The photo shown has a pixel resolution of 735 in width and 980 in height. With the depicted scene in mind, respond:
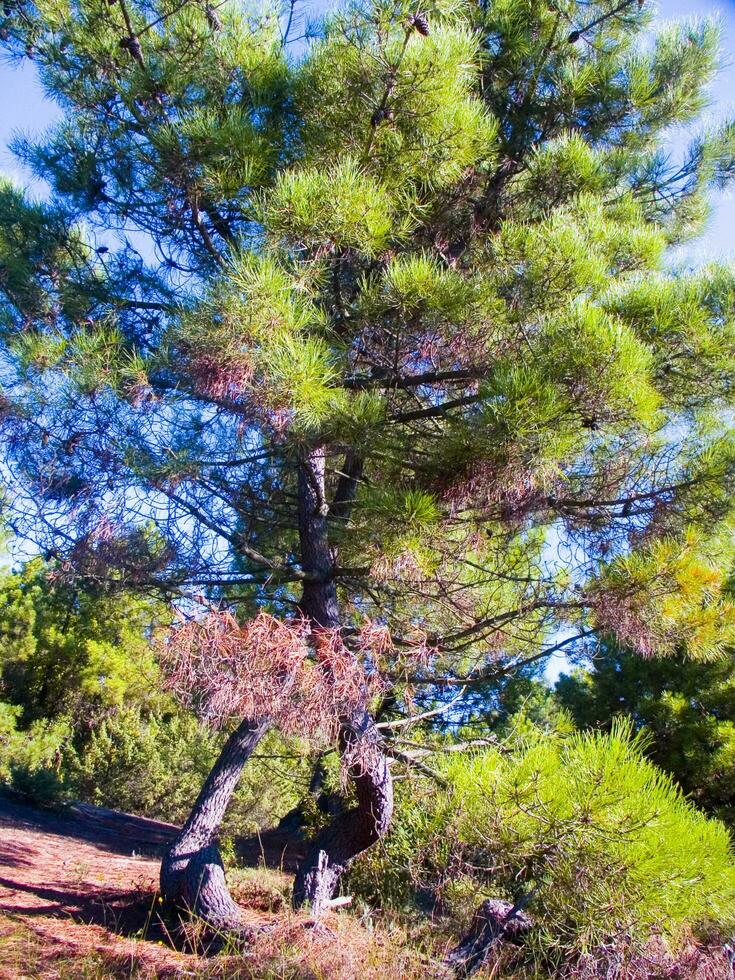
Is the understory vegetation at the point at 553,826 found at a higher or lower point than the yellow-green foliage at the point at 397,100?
lower

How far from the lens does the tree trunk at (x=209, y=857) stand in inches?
172

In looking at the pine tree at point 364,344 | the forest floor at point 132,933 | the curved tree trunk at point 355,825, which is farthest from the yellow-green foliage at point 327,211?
the forest floor at point 132,933

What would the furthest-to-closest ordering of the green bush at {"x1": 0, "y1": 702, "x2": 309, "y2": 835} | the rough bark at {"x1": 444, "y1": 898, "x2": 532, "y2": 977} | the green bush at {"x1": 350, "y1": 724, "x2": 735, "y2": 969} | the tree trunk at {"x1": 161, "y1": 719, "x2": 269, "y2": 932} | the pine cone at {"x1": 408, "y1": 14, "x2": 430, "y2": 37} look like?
the green bush at {"x1": 0, "y1": 702, "x2": 309, "y2": 835} < the tree trunk at {"x1": 161, "y1": 719, "x2": 269, "y2": 932} < the rough bark at {"x1": 444, "y1": 898, "x2": 532, "y2": 977} < the pine cone at {"x1": 408, "y1": 14, "x2": 430, "y2": 37} < the green bush at {"x1": 350, "y1": 724, "x2": 735, "y2": 969}

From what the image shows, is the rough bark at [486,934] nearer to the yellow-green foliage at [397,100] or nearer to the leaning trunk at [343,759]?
the leaning trunk at [343,759]

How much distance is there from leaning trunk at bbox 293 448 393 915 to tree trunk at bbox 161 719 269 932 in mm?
450

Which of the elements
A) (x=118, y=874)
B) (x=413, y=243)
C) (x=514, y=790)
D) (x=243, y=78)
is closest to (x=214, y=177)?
(x=243, y=78)

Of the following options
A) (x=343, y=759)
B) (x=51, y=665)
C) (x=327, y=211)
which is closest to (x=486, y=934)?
(x=343, y=759)

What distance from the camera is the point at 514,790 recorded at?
351 cm

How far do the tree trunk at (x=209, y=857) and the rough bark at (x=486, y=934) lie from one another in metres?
1.15

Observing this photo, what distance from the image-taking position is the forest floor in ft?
11.3

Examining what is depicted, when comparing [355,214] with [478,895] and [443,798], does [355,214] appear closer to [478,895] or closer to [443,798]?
[443,798]

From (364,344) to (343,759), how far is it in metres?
2.30

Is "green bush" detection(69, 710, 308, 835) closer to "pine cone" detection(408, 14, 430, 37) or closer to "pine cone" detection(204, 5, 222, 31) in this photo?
"pine cone" detection(204, 5, 222, 31)

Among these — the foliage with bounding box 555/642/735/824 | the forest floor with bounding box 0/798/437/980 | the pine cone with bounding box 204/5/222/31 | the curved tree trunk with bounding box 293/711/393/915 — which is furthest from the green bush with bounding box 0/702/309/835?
the pine cone with bounding box 204/5/222/31
